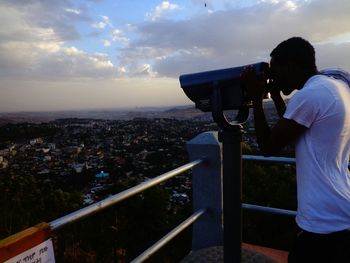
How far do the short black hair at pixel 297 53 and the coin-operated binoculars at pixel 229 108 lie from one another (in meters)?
0.10

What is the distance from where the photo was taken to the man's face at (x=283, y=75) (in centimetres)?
180

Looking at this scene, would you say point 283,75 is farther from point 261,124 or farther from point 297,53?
point 261,124

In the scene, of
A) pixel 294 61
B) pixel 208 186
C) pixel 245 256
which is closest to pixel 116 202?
pixel 294 61

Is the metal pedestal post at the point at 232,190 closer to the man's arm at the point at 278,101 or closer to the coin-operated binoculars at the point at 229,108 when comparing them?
the coin-operated binoculars at the point at 229,108

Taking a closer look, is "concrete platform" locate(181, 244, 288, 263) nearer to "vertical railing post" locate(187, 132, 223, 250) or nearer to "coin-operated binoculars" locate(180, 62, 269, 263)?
"vertical railing post" locate(187, 132, 223, 250)

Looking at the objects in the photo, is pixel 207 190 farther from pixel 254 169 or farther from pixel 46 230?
pixel 254 169

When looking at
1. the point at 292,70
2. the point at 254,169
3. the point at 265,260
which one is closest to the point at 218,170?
the point at 265,260

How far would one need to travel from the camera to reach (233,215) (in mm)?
2162

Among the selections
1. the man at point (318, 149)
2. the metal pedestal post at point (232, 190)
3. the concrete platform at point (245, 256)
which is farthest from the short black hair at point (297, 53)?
the concrete platform at point (245, 256)

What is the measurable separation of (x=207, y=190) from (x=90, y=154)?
1646 centimetres

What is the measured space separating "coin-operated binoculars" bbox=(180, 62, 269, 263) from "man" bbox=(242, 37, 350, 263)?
0.25 m

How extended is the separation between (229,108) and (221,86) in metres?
0.12

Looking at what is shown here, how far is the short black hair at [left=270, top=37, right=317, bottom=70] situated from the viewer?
5.79ft

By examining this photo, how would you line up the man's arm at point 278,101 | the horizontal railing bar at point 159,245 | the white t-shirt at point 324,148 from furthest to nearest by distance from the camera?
the horizontal railing bar at point 159,245, the man's arm at point 278,101, the white t-shirt at point 324,148
